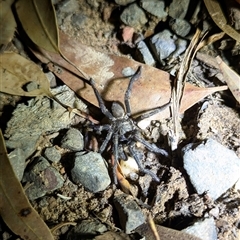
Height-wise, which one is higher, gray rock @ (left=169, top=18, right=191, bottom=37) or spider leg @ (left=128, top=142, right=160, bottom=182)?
gray rock @ (left=169, top=18, right=191, bottom=37)

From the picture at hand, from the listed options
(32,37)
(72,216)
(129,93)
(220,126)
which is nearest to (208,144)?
(220,126)

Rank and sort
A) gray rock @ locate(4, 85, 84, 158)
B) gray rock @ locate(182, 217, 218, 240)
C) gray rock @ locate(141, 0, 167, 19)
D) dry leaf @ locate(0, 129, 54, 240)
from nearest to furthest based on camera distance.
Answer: gray rock @ locate(182, 217, 218, 240) < dry leaf @ locate(0, 129, 54, 240) < gray rock @ locate(4, 85, 84, 158) < gray rock @ locate(141, 0, 167, 19)

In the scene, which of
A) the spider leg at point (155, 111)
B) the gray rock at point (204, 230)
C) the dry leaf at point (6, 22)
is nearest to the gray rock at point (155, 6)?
the spider leg at point (155, 111)

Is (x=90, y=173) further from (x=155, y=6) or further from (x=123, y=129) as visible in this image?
(x=155, y=6)

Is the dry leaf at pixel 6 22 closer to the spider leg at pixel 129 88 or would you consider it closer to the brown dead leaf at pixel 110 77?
the brown dead leaf at pixel 110 77

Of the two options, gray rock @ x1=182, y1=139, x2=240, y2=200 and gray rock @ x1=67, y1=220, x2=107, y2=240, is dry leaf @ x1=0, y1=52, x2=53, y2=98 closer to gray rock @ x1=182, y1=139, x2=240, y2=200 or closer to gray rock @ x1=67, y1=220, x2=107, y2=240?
gray rock @ x1=67, y1=220, x2=107, y2=240

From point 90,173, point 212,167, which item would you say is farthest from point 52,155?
point 212,167

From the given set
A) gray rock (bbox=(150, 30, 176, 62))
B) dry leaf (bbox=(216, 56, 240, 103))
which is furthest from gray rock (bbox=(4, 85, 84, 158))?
dry leaf (bbox=(216, 56, 240, 103))
